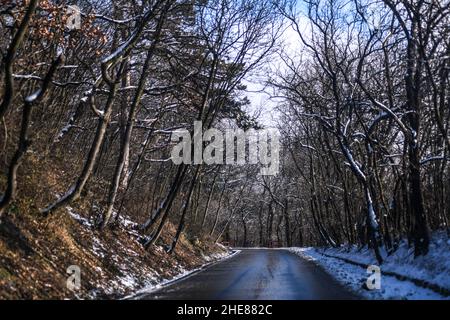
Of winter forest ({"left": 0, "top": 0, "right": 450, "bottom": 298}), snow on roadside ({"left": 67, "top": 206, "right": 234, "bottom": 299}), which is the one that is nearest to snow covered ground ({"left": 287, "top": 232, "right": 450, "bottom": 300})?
winter forest ({"left": 0, "top": 0, "right": 450, "bottom": 298})

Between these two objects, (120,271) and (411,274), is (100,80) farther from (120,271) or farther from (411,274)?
(411,274)

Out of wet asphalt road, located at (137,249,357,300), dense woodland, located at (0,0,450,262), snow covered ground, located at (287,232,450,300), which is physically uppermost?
dense woodland, located at (0,0,450,262)

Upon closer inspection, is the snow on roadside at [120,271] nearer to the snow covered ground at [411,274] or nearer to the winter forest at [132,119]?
the winter forest at [132,119]

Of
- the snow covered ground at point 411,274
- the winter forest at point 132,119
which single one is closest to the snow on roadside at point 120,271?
the winter forest at point 132,119

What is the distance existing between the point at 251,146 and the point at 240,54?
872 inches

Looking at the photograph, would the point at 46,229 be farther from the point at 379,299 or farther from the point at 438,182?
the point at 438,182

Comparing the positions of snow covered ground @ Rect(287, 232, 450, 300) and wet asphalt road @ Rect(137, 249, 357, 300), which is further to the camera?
wet asphalt road @ Rect(137, 249, 357, 300)

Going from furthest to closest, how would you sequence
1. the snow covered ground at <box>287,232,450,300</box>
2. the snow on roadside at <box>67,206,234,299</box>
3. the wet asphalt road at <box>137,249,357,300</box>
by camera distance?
the snow on roadside at <box>67,206,234,299</box>
the wet asphalt road at <box>137,249,357,300</box>
the snow covered ground at <box>287,232,450,300</box>

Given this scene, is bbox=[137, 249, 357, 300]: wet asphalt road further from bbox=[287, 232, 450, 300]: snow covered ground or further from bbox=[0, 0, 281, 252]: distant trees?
bbox=[0, 0, 281, 252]: distant trees

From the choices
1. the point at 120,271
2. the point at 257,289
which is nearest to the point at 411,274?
the point at 257,289

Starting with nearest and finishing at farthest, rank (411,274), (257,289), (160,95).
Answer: (257,289) → (411,274) → (160,95)

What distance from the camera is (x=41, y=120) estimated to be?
1444cm

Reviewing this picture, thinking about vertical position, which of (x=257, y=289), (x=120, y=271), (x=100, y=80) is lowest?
(x=257, y=289)

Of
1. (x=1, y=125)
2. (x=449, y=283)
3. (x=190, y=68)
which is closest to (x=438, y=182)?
(x=449, y=283)
